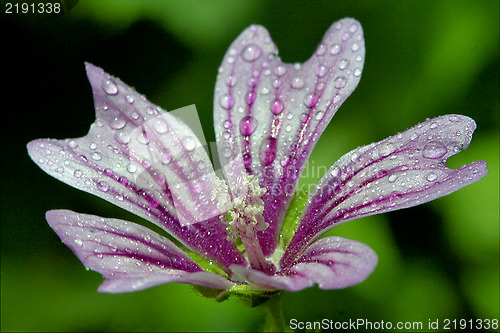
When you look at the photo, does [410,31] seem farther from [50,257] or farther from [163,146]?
[50,257]

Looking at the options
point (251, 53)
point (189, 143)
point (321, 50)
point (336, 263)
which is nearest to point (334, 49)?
point (321, 50)

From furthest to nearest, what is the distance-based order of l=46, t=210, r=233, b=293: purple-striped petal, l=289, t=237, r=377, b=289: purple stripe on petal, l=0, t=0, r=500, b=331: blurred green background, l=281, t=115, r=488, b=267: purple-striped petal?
l=0, t=0, r=500, b=331: blurred green background → l=281, t=115, r=488, b=267: purple-striped petal → l=46, t=210, r=233, b=293: purple-striped petal → l=289, t=237, r=377, b=289: purple stripe on petal

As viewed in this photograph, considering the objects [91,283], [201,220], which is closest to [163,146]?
[201,220]

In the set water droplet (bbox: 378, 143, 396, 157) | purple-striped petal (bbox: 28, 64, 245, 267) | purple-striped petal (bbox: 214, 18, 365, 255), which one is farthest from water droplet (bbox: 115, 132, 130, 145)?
water droplet (bbox: 378, 143, 396, 157)

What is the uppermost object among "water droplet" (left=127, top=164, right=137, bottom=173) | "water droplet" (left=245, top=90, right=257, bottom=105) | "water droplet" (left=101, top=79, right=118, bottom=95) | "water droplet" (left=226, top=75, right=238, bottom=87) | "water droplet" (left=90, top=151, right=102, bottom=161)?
"water droplet" (left=226, top=75, right=238, bottom=87)

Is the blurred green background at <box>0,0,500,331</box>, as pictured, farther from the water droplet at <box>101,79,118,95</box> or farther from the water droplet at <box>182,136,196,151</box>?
the water droplet at <box>101,79,118,95</box>

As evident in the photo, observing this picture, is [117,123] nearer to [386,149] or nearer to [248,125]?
[248,125]

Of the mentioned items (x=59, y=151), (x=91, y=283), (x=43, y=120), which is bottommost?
(x=91, y=283)
